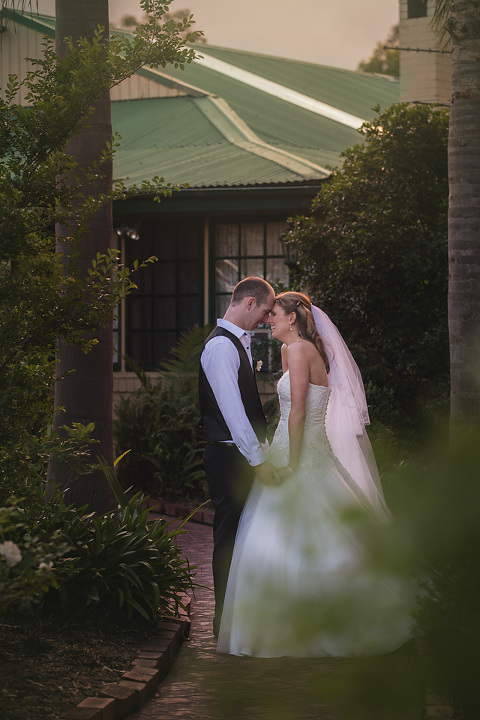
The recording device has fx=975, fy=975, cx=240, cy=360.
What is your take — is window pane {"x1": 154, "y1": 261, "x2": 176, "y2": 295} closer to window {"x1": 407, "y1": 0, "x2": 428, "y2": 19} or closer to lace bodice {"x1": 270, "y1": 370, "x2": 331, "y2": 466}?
window {"x1": 407, "y1": 0, "x2": 428, "y2": 19}

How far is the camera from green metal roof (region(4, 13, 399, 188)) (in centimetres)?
1536

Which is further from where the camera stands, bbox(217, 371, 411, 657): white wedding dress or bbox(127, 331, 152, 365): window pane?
bbox(127, 331, 152, 365): window pane

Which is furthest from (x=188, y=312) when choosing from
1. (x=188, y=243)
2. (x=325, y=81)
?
(x=325, y=81)

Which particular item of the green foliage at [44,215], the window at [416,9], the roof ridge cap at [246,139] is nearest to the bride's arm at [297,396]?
the green foliage at [44,215]

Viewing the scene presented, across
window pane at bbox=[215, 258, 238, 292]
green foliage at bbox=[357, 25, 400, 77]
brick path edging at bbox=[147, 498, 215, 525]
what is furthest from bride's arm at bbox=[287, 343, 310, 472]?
green foliage at bbox=[357, 25, 400, 77]

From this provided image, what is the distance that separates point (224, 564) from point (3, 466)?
173cm

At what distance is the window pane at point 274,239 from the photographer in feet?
50.1

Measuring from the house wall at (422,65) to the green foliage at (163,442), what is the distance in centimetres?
698

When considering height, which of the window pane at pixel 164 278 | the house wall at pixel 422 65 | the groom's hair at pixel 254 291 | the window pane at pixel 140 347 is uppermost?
the house wall at pixel 422 65

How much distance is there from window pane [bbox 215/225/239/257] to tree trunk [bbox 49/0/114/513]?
8478mm

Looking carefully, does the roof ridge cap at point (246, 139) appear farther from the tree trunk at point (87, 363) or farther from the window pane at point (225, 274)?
the tree trunk at point (87, 363)

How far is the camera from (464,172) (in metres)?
8.41

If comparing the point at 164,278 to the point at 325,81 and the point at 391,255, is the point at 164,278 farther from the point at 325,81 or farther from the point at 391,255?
the point at 325,81

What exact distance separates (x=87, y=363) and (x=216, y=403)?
1.18m
